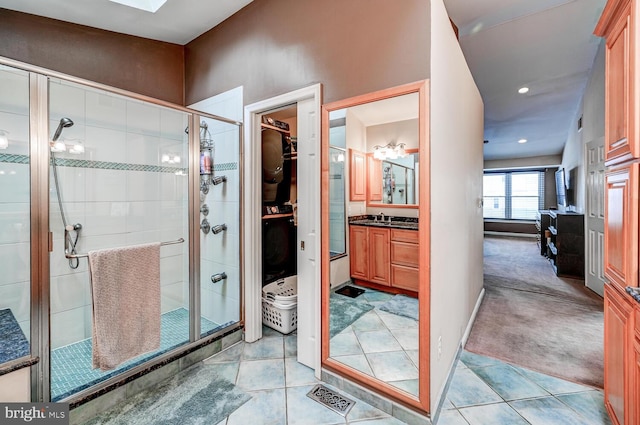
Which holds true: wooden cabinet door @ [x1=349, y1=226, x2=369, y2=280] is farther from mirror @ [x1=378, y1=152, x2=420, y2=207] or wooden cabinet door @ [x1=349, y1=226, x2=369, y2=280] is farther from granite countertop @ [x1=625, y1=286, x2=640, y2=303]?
granite countertop @ [x1=625, y1=286, x2=640, y2=303]

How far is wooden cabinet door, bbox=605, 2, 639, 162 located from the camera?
4.10 feet

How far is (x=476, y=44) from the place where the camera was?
3.01m

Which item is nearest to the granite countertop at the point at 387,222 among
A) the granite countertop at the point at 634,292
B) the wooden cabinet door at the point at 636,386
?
the granite countertop at the point at 634,292

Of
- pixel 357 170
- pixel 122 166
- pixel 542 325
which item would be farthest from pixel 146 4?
pixel 542 325

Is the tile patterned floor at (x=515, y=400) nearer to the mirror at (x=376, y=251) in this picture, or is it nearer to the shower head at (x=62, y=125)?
the mirror at (x=376, y=251)

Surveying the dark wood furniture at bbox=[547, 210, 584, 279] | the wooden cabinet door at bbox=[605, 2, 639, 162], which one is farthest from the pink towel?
the dark wood furniture at bbox=[547, 210, 584, 279]

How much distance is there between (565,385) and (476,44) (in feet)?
10.5

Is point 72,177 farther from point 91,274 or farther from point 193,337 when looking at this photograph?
point 193,337

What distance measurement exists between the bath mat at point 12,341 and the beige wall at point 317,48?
2124mm

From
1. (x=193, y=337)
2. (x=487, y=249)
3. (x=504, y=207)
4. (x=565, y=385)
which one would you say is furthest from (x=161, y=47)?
(x=504, y=207)

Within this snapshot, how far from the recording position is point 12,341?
1489mm

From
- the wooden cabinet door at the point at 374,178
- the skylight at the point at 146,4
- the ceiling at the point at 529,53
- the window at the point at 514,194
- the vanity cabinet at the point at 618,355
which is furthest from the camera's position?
the window at the point at 514,194

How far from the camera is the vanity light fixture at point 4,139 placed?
1836mm

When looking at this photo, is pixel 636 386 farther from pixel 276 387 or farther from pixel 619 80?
pixel 276 387
